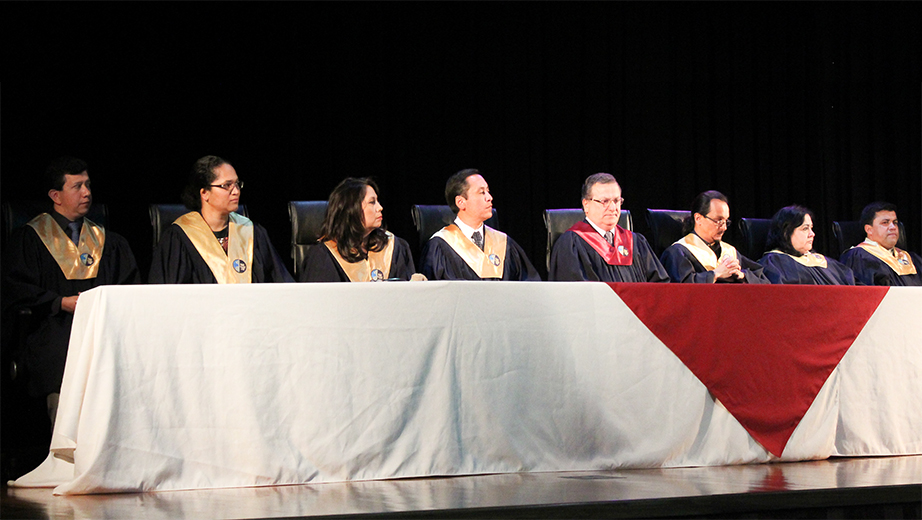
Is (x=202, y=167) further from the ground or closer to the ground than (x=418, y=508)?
further from the ground

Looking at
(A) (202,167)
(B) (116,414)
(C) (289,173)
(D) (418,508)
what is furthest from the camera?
(C) (289,173)

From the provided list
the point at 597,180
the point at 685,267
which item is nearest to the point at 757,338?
the point at 597,180

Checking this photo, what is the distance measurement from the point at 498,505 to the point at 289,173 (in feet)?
10.8

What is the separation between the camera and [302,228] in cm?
407

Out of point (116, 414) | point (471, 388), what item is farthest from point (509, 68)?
point (116, 414)

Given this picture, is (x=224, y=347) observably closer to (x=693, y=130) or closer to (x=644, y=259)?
(x=644, y=259)

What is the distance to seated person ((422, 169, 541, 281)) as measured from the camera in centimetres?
410

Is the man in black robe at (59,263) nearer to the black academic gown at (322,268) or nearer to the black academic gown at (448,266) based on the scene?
the black academic gown at (322,268)

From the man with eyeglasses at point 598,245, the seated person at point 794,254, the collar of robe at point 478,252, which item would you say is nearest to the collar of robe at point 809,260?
the seated person at point 794,254

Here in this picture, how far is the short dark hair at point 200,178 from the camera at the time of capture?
370cm

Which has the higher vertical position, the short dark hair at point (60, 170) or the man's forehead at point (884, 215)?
the short dark hair at point (60, 170)

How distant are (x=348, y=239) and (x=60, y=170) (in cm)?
125

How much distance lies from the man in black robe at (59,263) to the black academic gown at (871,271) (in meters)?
3.96

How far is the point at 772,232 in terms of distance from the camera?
5.03 metres
